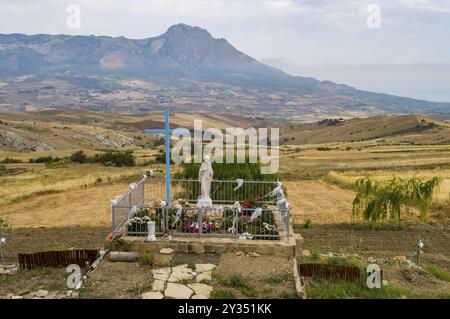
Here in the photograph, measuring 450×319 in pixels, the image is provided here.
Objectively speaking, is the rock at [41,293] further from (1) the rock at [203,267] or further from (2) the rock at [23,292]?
(1) the rock at [203,267]

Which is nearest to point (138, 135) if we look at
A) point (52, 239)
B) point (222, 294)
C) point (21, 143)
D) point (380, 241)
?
point (21, 143)

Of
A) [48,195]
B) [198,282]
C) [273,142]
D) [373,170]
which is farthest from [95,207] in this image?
[273,142]

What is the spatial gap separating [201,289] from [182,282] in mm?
583

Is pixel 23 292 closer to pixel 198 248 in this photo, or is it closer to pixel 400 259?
pixel 198 248

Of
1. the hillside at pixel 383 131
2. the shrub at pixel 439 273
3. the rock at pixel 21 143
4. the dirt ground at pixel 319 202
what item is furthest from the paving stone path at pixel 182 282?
the rock at pixel 21 143

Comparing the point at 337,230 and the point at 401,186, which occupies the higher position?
the point at 401,186

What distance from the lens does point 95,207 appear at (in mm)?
27016

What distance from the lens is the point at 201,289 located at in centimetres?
1120

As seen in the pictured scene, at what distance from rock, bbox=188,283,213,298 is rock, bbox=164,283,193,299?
132mm

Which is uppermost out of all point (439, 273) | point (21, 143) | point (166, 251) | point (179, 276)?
point (166, 251)

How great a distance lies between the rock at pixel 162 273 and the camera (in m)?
11.8
